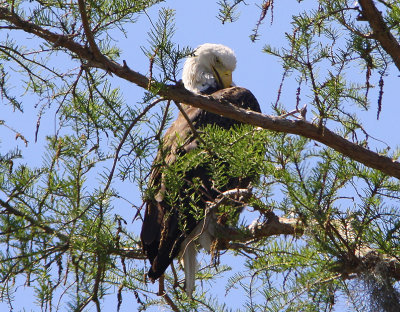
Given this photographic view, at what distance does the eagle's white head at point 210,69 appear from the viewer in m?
4.74

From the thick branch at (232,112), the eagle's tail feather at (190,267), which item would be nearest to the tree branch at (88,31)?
the thick branch at (232,112)

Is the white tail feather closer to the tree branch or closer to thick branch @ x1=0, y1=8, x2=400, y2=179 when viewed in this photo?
thick branch @ x1=0, y1=8, x2=400, y2=179

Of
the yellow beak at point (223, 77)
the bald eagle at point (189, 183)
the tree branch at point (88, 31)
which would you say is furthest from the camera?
the yellow beak at point (223, 77)

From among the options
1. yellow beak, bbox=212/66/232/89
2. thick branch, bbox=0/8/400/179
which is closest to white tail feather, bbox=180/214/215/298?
thick branch, bbox=0/8/400/179

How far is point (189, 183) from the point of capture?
251cm

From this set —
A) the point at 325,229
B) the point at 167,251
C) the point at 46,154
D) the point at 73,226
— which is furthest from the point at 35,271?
the point at 325,229

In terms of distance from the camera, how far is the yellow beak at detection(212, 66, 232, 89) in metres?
4.71

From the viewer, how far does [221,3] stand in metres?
2.40

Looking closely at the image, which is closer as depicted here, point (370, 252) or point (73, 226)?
point (73, 226)

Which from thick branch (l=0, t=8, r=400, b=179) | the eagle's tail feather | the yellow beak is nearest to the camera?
thick branch (l=0, t=8, r=400, b=179)

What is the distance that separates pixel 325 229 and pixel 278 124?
41 centimetres

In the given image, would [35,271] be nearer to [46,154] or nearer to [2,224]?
[2,224]

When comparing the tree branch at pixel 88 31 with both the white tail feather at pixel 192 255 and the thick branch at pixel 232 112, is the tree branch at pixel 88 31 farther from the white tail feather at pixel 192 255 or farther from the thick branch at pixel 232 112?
the white tail feather at pixel 192 255

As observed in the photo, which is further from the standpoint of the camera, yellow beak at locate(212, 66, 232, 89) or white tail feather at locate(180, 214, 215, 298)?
yellow beak at locate(212, 66, 232, 89)
